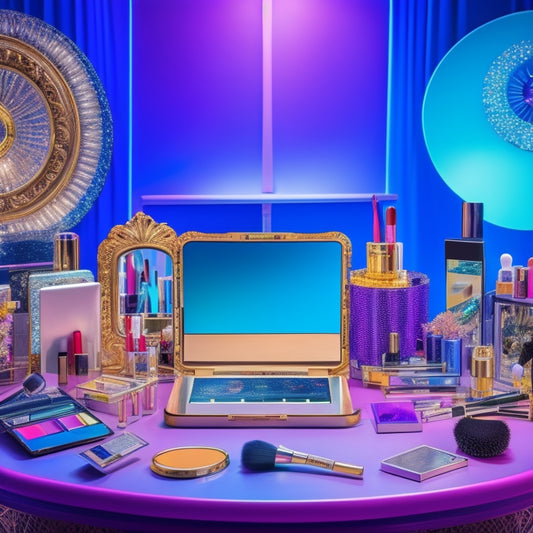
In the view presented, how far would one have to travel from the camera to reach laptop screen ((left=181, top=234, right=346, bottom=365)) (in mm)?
1396

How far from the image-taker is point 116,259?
1485 millimetres

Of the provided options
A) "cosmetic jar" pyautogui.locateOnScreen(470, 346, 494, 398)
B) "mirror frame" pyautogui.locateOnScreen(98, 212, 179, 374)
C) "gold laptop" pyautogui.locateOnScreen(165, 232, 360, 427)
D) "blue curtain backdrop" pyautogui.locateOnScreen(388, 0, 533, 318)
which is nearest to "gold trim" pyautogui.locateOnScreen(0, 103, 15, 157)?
"mirror frame" pyautogui.locateOnScreen(98, 212, 179, 374)

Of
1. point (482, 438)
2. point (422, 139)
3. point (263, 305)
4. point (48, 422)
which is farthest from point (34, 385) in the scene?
point (422, 139)

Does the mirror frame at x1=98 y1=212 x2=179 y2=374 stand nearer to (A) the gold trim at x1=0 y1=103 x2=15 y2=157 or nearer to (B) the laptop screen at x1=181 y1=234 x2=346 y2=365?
(B) the laptop screen at x1=181 y1=234 x2=346 y2=365

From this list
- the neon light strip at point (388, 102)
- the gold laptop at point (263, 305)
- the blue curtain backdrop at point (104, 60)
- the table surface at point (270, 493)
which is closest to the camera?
the table surface at point (270, 493)

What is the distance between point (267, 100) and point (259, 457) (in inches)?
96.5

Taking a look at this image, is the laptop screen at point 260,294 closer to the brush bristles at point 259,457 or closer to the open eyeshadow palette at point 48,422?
the open eyeshadow palette at point 48,422

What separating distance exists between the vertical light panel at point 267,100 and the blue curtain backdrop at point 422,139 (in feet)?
1.73

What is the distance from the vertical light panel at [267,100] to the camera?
3191 mm

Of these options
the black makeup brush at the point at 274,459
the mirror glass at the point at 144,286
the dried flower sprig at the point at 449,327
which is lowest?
the black makeup brush at the point at 274,459

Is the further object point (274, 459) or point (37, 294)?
point (37, 294)

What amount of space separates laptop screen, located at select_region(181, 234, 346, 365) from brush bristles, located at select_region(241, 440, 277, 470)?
40 cm

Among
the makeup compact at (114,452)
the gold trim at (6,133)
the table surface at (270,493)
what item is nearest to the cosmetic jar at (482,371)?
the table surface at (270,493)

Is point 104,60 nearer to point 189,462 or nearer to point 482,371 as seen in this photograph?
point 482,371
